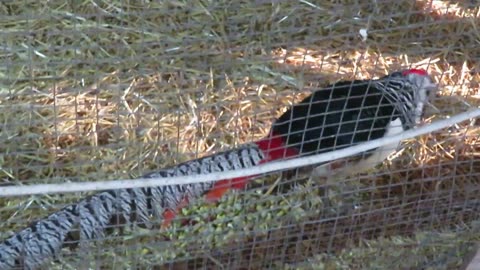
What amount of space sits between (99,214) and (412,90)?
98 cm

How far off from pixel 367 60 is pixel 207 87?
567mm

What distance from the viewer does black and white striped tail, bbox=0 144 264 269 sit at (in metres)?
1.91

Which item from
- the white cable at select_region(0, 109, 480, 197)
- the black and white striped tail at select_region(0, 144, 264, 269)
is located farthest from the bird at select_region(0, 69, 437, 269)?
the white cable at select_region(0, 109, 480, 197)

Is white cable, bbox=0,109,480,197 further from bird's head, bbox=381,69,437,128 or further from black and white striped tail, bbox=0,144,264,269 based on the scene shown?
bird's head, bbox=381,69,437,128

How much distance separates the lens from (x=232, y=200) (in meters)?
2.21

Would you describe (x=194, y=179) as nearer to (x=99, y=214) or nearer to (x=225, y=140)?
(x=99, y=214)

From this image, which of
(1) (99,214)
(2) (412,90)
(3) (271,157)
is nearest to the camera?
(1) (99,214)

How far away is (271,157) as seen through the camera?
2191 millimetres

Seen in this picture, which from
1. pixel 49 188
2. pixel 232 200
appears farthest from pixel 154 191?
pixel 49 188

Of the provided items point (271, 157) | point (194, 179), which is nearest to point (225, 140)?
point (271, 157)

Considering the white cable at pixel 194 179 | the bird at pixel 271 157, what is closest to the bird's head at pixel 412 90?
the bird at pixel 271 157

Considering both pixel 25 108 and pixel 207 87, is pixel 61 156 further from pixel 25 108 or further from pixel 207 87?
pixel 207 87

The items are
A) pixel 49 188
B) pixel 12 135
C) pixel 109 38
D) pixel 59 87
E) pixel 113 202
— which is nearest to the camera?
pixel 49 188

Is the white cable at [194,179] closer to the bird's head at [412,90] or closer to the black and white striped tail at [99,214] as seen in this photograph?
the black and white striped tail at [99,214]
